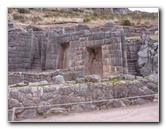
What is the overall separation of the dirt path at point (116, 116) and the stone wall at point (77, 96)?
173 mm

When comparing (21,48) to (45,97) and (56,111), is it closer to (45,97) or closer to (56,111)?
(45,97)

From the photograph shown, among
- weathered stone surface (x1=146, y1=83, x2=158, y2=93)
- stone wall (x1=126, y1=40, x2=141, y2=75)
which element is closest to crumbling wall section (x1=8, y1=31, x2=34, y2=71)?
stone wall (x1=126, y1=40, x2=141, y2=75)

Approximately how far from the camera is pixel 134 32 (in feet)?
65.5

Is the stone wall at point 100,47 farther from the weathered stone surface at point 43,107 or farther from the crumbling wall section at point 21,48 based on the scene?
the weathered stone surface at point 43,107

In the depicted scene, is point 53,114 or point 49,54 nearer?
point 53,114

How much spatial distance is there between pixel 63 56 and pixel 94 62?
254 cm

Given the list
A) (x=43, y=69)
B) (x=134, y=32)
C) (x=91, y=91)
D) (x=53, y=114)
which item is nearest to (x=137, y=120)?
(x=91, y=91)

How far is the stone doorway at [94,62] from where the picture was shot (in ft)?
36.2

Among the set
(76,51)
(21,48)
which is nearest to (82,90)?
(76,51)

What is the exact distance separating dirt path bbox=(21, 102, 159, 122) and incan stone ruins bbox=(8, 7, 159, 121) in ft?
0.58

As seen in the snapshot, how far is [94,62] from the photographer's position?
11102mm

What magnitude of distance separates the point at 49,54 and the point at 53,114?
5692 millimetres
